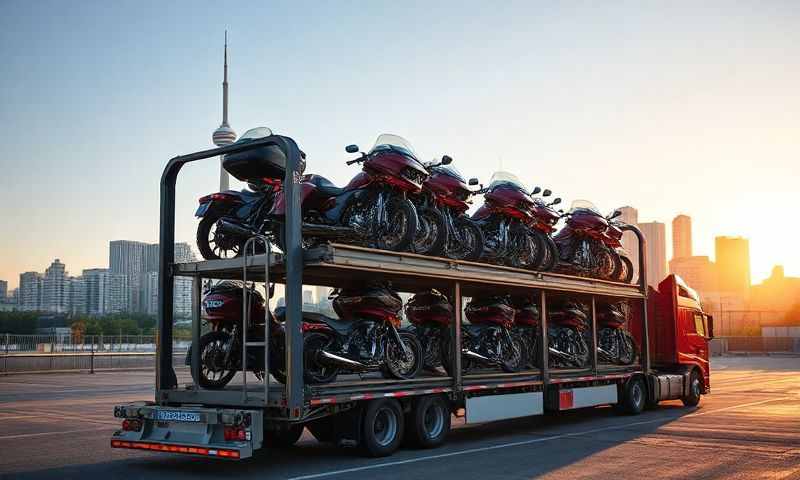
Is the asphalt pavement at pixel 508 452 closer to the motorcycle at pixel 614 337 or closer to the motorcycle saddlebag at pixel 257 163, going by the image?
the motorcycle at pixel 614 337

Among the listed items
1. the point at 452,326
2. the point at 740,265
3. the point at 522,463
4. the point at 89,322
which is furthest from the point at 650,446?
the point at 740,265

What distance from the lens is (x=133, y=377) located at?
29766 millimetres

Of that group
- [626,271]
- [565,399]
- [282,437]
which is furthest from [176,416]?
[626,271]

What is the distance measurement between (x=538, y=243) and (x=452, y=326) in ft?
12.4

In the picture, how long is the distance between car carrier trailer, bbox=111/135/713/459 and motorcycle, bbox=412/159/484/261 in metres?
0.54

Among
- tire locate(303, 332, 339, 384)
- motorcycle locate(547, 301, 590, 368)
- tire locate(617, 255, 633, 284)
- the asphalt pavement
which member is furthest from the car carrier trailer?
tire locate(617, 255, 633, 284)

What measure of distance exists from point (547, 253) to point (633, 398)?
147 inches

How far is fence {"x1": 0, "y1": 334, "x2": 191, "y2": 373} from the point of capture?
31641 mm

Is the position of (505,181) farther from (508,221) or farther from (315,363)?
(315,363)

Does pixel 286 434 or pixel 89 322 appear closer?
pixel 286 434

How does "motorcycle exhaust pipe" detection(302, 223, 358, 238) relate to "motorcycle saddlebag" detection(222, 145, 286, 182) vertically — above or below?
below

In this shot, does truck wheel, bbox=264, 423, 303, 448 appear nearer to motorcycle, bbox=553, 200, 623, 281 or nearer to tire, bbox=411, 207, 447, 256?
tire, bbox=411, 207, 447, 256

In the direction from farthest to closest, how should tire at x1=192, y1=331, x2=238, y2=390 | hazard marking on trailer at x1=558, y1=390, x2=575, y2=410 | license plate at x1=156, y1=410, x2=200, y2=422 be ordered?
1. hazard marking on trailer at x1=558, y1=390, x2=575, y2=410
2. tire at x1=192, y1=331, x2=238, y2=390
3. license plate at x1=156, y1=410, x2=200, y2=422

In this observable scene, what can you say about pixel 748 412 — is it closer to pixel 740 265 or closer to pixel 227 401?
pixel 227 401
